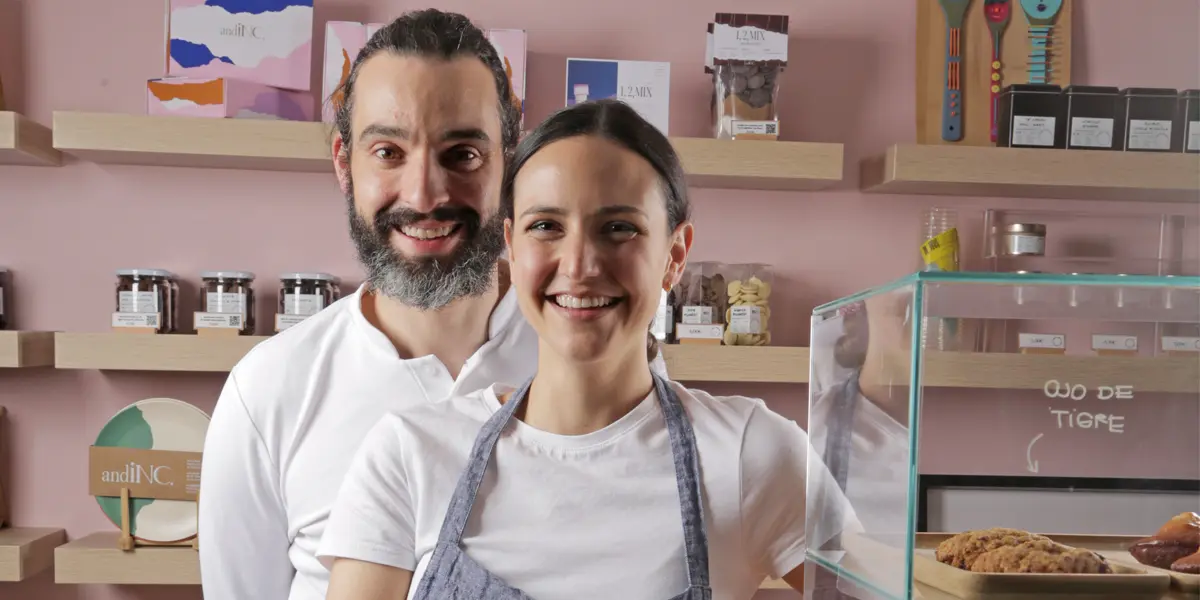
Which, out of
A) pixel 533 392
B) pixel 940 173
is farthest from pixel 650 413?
pixel 940 173

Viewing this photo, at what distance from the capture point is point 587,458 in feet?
2.78

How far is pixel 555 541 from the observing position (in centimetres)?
81

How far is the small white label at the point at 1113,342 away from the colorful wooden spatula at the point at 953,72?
5.56 feet

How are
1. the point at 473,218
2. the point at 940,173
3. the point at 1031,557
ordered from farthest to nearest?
the point at 940,173 → the point at 473,218 → the point at 1031,557

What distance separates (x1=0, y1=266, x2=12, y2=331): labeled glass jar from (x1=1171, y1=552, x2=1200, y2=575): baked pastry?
2147 mm

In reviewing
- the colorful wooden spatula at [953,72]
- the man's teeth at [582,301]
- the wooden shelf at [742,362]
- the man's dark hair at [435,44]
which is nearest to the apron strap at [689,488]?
the man's teeth at [582,301]

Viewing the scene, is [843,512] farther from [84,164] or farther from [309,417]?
[84,164]

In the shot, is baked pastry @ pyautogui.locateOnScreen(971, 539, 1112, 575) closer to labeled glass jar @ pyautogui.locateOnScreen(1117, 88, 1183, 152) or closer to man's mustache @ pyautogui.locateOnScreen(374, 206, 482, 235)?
man's mustache @ pyautogui.locateOnScreen(374, 206, 482, 235)

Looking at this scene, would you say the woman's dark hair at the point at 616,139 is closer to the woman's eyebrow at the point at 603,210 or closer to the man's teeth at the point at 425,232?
the woman's eyebrow at the point at 603,210

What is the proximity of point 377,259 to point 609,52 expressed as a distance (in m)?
1.17

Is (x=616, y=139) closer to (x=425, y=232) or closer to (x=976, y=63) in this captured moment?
(x=425, y=232)

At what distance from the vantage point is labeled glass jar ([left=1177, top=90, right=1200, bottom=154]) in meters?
1.96

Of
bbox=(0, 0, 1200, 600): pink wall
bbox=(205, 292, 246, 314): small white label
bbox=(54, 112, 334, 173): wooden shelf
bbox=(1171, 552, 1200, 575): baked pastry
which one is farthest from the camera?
bbox=(0, 0, 1200, 600): pink wall

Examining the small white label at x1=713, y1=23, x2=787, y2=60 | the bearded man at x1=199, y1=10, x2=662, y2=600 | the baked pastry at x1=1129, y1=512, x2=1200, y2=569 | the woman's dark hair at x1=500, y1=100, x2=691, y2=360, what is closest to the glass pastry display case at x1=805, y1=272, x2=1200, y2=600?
the baked pastry at x1=1129, y1=512, x2=1200, y2=569
